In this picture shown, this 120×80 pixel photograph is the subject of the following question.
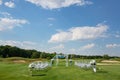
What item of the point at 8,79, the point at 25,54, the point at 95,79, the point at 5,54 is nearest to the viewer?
the point at 95,79

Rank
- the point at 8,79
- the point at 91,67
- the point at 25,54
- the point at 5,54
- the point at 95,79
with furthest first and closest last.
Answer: the point at 25,54
the point at 5,54
the point at 91,67
the point at 8,79
the point at 95,79

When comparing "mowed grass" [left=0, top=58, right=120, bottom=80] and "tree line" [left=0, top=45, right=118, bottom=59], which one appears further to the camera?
"tree line" [left=0, top=45, right=118, bottom=59]

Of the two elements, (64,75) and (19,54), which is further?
(19,54)

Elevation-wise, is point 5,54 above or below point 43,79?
above

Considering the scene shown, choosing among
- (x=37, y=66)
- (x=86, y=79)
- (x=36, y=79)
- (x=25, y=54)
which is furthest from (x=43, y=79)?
(x=25, y=54)

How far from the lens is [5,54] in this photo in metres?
134

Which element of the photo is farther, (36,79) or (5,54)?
(5,54)

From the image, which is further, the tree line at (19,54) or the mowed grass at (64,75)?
the tree line at (19,54)

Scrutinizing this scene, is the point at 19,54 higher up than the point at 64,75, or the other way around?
the point at 19,54

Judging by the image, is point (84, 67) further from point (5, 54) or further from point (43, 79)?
point (5, 54)

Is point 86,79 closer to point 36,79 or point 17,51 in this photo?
point 36,79

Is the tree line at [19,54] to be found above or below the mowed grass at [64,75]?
above

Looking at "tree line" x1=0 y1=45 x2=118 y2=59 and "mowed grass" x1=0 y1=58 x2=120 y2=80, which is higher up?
"tree line" x1=0 y1=45 x2=118 y2=59

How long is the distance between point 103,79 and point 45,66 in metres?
14.0
